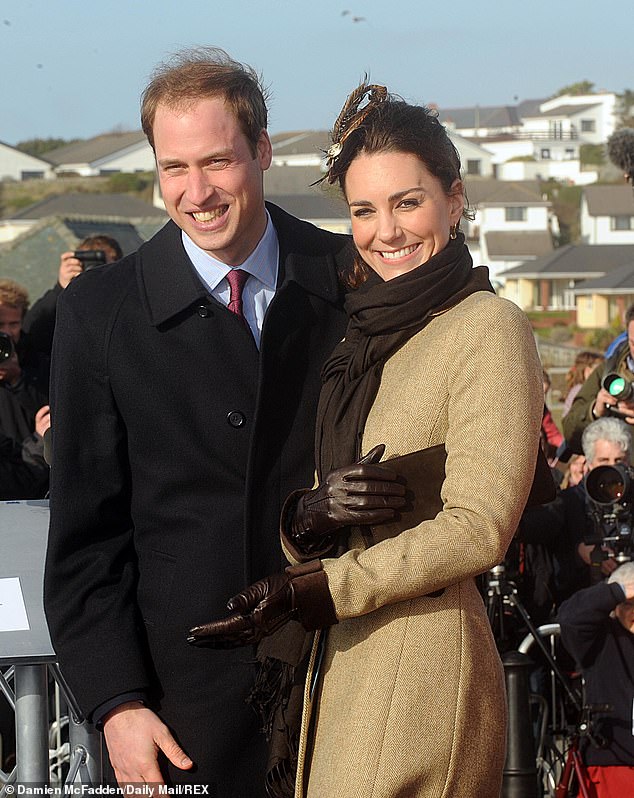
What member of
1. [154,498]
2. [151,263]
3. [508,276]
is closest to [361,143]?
[151,263]

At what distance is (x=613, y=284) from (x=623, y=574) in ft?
168

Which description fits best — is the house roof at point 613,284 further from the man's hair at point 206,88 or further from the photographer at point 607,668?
the man's hair at point 206,88

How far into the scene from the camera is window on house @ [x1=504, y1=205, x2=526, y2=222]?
74.0 meters

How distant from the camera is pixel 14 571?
265 centimetres

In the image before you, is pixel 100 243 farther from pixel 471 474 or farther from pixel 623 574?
pixel 471 474

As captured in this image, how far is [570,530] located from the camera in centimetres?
541

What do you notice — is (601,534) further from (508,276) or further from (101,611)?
(508,276)

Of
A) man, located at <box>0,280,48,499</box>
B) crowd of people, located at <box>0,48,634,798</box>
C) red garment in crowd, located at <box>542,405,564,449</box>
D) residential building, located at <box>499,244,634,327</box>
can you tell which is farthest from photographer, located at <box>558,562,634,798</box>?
residential building, located at <box>499,244,634,327</box>

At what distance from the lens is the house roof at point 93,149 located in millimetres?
96312

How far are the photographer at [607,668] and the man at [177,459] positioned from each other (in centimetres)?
234

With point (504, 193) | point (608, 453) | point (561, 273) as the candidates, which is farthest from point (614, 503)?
point (504, 193)

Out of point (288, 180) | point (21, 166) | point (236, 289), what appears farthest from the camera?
point (21, 166)

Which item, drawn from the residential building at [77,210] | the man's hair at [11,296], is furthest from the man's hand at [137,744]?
the residential building at [77,210]

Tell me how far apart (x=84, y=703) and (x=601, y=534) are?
2.90 m
